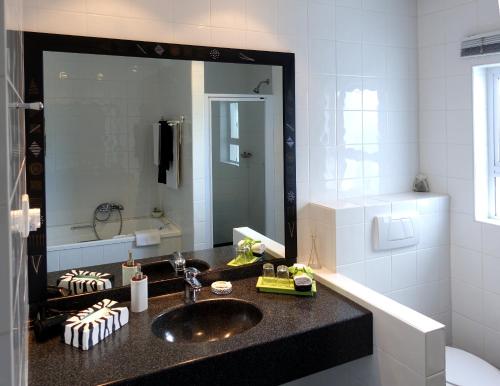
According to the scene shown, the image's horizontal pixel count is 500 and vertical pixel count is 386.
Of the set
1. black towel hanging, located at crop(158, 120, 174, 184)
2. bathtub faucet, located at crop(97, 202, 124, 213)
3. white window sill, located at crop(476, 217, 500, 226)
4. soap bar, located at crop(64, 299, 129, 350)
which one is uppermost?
black towel hanging, located at crop(158, 120, 174, 184)

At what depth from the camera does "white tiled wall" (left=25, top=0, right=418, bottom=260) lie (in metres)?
1.63

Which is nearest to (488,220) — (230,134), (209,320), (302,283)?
(302,283)

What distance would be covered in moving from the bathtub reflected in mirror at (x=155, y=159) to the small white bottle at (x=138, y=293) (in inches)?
4.8

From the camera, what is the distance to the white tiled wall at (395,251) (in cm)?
196

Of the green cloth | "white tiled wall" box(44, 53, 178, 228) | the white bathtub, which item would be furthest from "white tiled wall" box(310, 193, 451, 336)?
"white tiled wall" box(44, 53, 178, 228)

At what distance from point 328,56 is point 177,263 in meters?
1.27

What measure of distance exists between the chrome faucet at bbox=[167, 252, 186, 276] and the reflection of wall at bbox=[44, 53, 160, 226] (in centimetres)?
24

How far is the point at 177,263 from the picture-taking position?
Result: 1.76 m

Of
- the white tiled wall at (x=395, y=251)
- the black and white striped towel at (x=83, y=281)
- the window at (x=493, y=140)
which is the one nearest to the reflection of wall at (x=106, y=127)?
the black and white striped towel at (x=83, y=281)

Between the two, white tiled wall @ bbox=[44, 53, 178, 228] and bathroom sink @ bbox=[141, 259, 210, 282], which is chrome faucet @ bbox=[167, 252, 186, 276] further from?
white tiled wall @ bbox=[44, 53, 178, 228]

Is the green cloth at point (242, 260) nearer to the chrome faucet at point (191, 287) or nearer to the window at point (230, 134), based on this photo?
the chrome faucet at point (191, 287)

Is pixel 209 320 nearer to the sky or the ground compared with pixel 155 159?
nearer to the ground

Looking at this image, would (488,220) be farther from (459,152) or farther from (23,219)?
(23,219)

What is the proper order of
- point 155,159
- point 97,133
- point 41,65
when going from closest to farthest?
point 41,65 < point 97,133 < point 155,159
